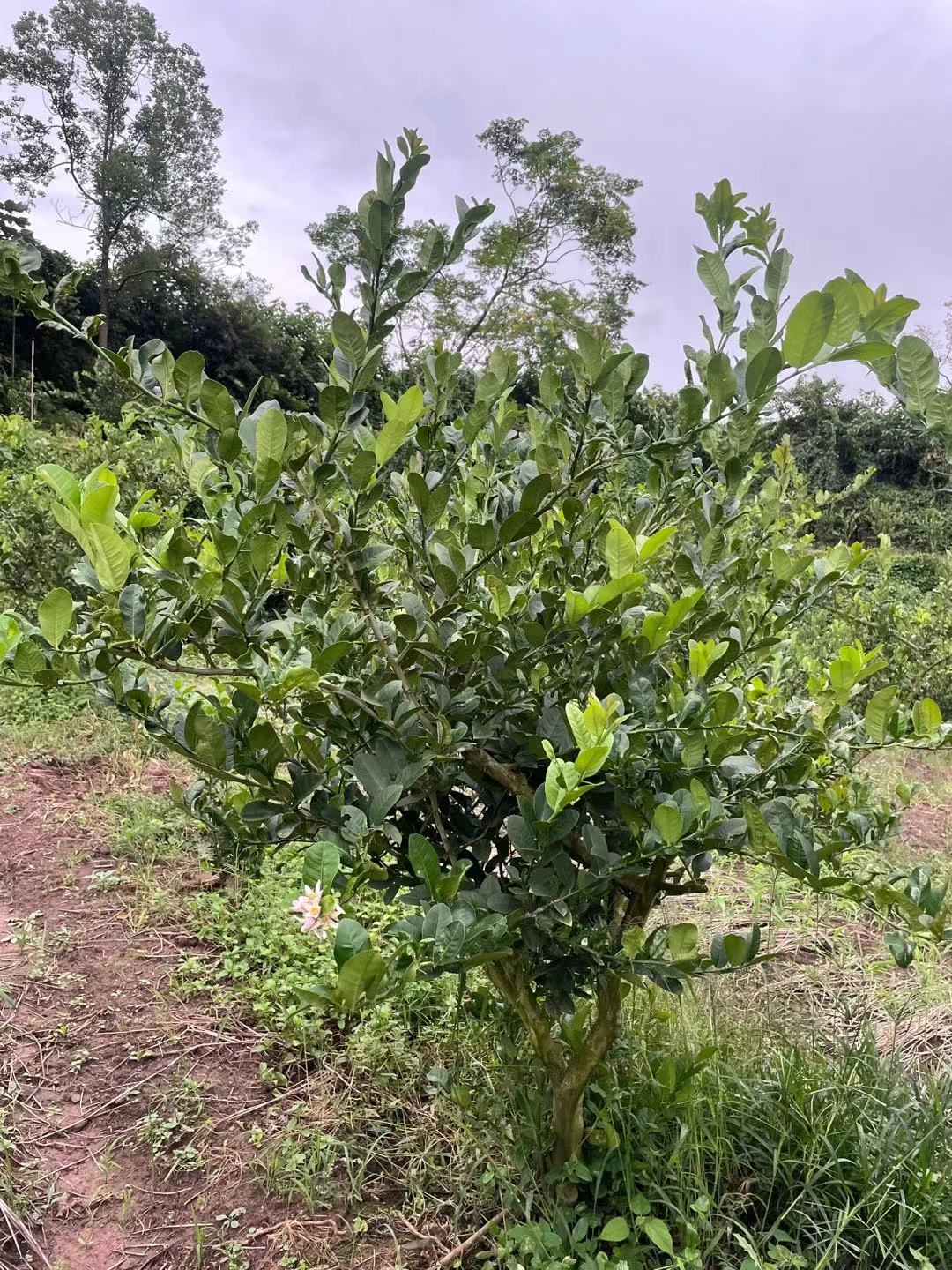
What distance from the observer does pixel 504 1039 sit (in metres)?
1.67

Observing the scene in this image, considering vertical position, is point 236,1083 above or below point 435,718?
below

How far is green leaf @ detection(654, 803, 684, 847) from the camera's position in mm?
947

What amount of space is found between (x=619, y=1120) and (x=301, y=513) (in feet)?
4.68

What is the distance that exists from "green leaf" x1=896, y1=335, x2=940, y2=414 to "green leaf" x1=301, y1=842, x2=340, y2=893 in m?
0.83

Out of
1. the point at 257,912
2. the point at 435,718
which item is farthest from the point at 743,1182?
the point at 257,912

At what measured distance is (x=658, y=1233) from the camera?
55.1 inches

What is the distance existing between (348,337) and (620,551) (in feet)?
1.40

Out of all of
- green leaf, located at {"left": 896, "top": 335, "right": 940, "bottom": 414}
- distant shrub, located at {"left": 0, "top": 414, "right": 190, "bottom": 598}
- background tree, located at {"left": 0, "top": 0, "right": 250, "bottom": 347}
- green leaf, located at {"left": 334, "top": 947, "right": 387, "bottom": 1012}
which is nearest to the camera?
green leaf, located at {"left": 334, "top": 947, "right": 387, "bottom": 1012}

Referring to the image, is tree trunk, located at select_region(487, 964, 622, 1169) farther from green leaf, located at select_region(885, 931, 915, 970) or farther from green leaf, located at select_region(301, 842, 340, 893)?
green leaf, located at select_region(301, 842, 340, 893)

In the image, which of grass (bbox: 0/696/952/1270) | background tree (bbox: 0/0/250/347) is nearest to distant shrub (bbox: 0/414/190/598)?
grass (bbox: 0/696/952/1270)

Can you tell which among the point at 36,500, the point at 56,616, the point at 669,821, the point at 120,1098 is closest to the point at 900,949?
the point at 669,821

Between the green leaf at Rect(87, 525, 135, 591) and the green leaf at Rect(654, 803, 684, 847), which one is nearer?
the green leaf at Rect(87, 525, 135, 591)

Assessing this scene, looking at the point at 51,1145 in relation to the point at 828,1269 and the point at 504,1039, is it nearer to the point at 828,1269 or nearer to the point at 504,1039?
the point at 504,1039

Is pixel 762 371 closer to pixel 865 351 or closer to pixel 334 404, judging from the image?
pixel 865 351
